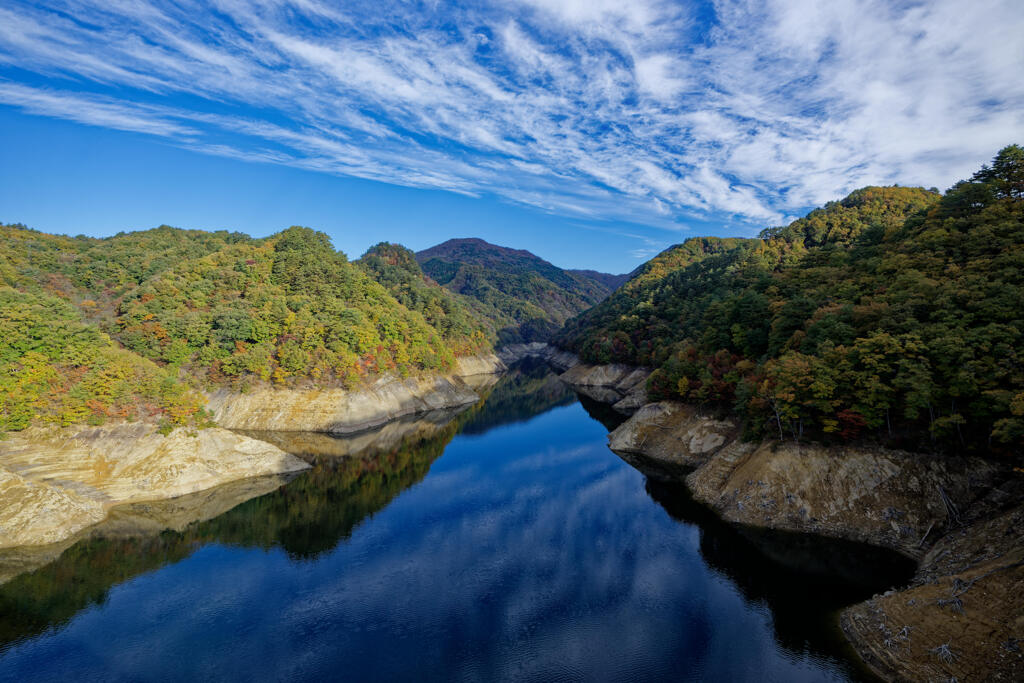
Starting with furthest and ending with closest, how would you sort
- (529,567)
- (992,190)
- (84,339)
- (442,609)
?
(84,339), (992,190), (529,567), (442,609)

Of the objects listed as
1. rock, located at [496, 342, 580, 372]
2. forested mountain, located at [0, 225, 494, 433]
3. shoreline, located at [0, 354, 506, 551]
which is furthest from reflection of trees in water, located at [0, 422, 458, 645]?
rock, located at [496, 342, 580, 372]

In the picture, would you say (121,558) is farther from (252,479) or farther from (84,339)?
(84,339)

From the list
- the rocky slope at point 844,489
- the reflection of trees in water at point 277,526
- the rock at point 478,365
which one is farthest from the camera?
the rock at point 478,365

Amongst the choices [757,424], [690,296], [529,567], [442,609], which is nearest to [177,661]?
[442,609]

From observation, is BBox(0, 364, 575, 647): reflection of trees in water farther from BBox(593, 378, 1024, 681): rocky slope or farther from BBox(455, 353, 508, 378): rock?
BBox(455, 353, 508, 378): rock

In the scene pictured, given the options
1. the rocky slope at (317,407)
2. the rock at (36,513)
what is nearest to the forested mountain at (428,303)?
the rocky slope at (317,407)

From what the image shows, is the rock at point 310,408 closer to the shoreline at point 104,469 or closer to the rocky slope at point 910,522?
the shoreline at point 104,469

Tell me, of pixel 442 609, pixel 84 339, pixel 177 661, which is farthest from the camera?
pixel 84 339
